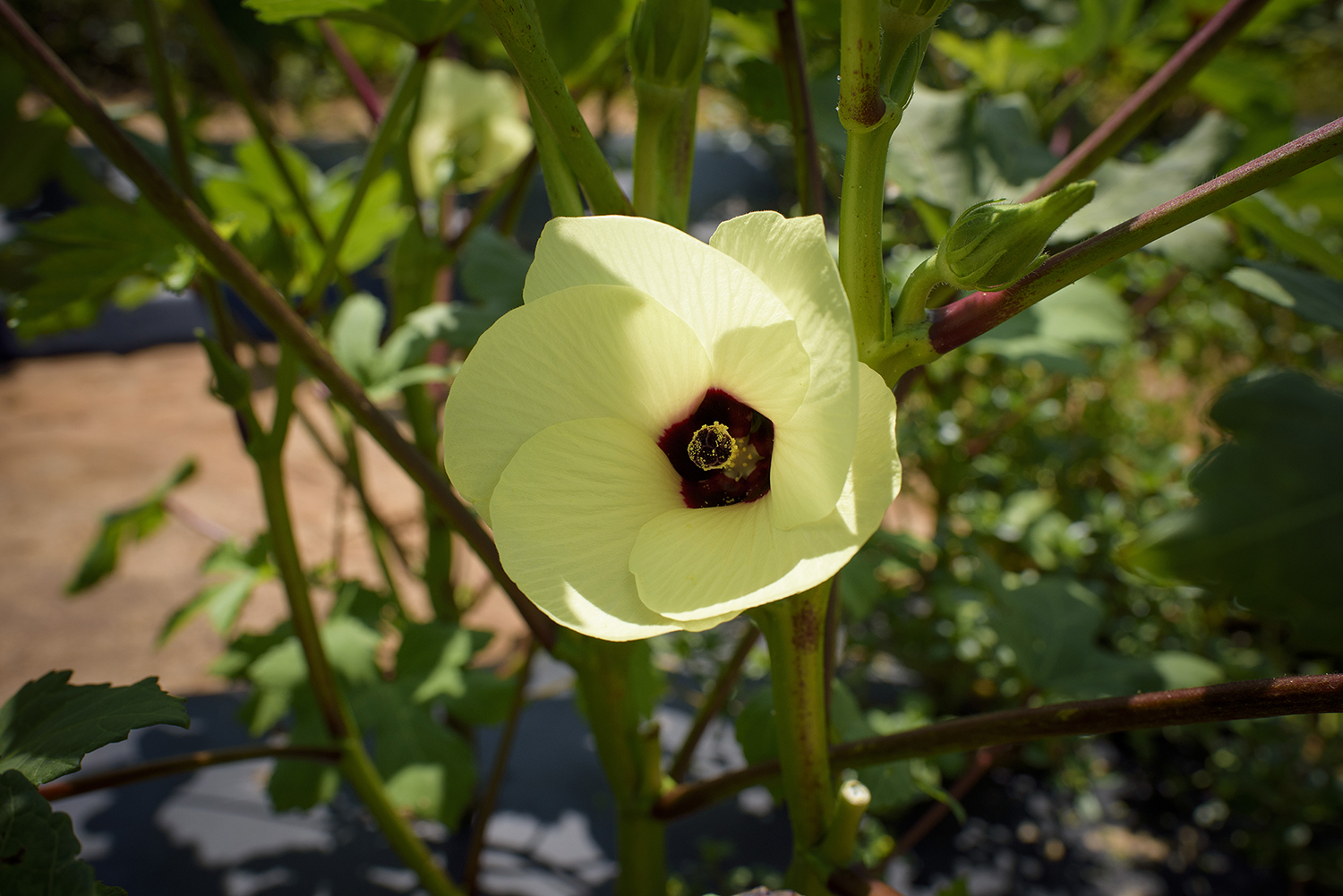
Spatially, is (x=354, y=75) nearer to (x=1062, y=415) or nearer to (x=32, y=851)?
(x=32, y=851)

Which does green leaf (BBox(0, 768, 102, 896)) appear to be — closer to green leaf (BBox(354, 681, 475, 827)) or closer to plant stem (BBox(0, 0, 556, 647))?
plant stem (BBox(0, 0, 556, 647))

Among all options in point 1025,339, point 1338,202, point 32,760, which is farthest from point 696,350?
point 1338,202

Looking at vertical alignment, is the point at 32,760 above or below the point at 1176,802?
above

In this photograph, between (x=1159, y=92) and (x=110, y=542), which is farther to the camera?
(x=110, y=542)

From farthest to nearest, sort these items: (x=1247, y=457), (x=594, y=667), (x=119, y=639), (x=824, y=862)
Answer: (x=119, y=639) → (x=594, y=667) → (x=824, y=862) → (x=1247, y=457)

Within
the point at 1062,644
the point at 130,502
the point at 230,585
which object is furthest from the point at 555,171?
the point at 130,502

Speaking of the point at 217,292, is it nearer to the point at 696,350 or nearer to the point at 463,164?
the point at 463,164
